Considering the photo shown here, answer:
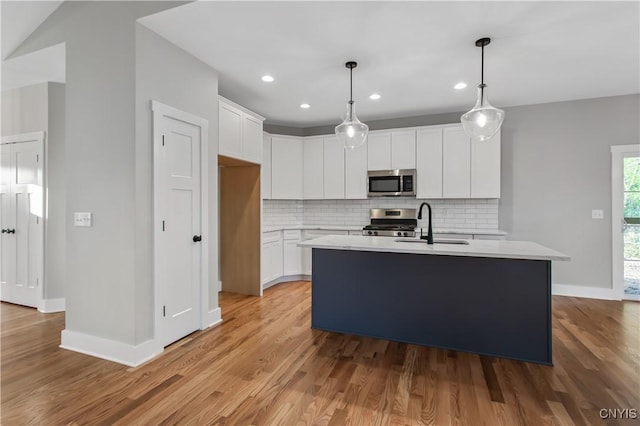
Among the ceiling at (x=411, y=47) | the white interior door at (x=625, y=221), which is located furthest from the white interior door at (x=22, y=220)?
the white interior door at (x=625, y=221)

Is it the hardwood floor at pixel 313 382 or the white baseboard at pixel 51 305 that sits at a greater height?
the white baseboard at pixel 51 305

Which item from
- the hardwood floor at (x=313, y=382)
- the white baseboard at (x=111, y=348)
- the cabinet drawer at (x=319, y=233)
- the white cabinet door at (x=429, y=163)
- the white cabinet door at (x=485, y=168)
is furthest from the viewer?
the cabinet drawer at (x=319, y=233)

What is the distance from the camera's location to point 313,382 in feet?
7.14

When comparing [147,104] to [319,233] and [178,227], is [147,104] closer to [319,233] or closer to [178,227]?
[178,227]

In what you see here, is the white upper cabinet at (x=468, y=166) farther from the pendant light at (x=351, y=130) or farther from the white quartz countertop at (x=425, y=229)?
the pendant light at (x=351, y=130)

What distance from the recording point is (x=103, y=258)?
253 centimetres

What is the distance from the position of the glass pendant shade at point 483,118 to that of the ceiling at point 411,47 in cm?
58

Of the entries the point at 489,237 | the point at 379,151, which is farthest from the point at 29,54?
the point at 489,237

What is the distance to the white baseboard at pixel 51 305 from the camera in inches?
142

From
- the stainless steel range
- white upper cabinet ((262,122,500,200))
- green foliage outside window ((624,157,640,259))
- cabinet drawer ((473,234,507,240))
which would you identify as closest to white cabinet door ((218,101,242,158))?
white upper cabinet ((262,122,500,200))

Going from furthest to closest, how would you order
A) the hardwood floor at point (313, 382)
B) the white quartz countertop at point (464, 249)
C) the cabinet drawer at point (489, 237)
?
Answer: 1. the cabinet drawer at point (489, 237)
2. the white quartz countertop at point (464, 249)
3. the hardwood floor at point (313, 382)

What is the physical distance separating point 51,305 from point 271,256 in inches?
106

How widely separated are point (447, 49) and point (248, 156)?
8.34 ft

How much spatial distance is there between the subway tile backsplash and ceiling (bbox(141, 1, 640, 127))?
1569 millimetres
